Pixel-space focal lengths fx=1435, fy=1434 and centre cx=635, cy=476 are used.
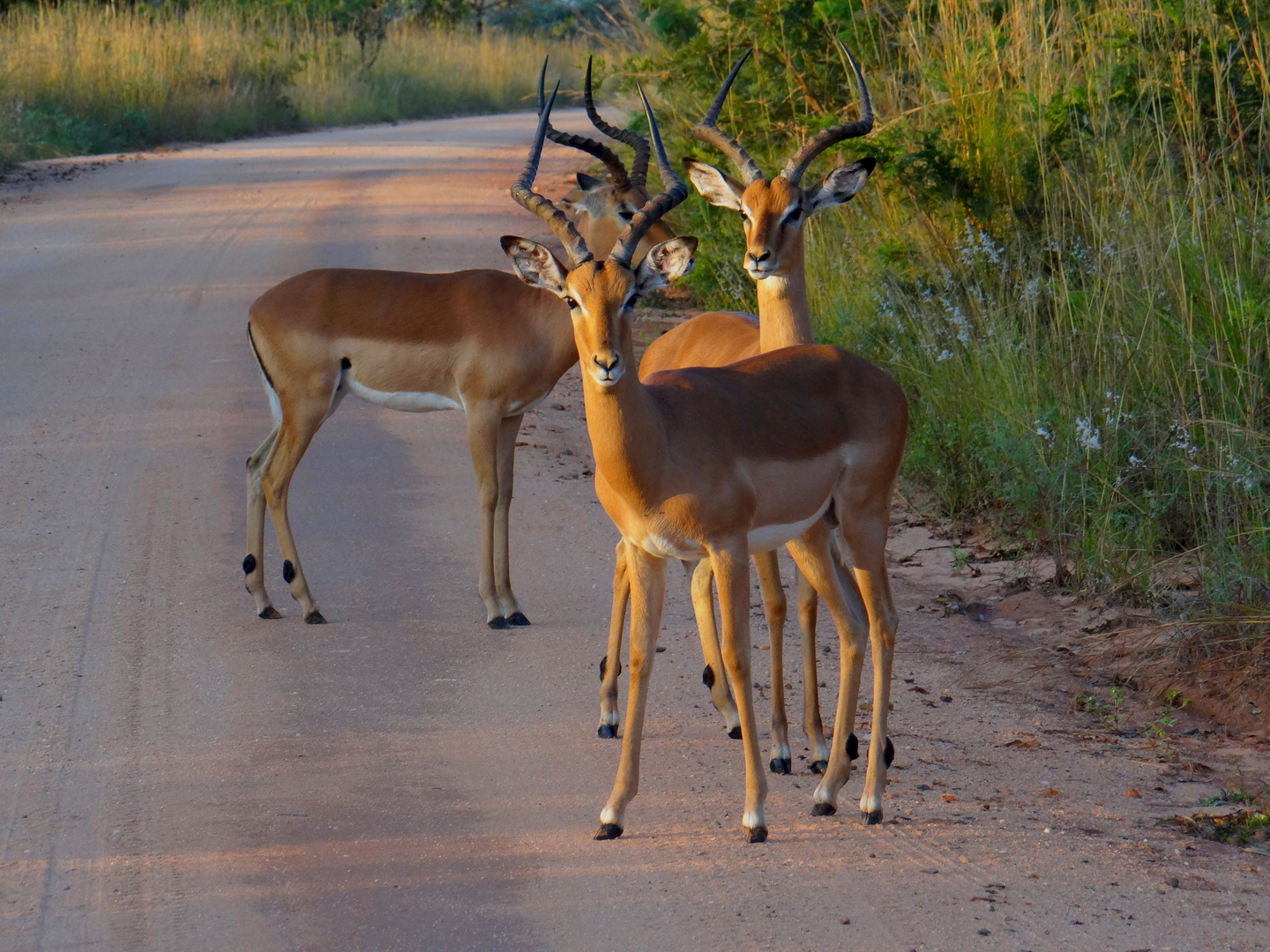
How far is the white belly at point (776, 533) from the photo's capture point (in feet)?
14.2

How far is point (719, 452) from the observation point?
4227 mm

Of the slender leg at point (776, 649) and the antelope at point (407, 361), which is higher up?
the antelope at point (407, 361)

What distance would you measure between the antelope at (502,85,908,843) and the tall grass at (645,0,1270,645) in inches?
67.2

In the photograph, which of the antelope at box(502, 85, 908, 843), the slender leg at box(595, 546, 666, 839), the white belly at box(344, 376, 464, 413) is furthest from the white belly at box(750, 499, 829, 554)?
the white belly at box(344, 376, 464, 413)

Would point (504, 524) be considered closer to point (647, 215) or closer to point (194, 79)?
point (647, 215)

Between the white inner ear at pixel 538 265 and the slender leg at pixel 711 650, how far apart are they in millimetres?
1072

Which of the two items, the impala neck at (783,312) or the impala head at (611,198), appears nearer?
the impala neck at (783,312)

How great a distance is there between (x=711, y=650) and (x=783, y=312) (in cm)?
151

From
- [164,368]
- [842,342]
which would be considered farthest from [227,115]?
[842,342]

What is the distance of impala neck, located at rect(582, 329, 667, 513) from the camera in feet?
13.5

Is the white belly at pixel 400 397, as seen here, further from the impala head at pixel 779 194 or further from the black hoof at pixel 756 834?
the black hoof at pixel 756 834

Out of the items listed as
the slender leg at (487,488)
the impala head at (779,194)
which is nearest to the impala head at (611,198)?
the impala head at (779,194)

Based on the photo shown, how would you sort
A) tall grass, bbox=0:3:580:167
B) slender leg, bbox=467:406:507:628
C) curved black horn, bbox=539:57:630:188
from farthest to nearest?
tall grass, bbox=0:3:580:167 → curved black horn, bbox=539:57:630:188 → slender leg, bbox=467:406:507:628

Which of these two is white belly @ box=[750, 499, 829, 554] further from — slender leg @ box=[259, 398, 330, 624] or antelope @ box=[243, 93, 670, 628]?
slender leg @ box=[259, 398, 330, 624]
